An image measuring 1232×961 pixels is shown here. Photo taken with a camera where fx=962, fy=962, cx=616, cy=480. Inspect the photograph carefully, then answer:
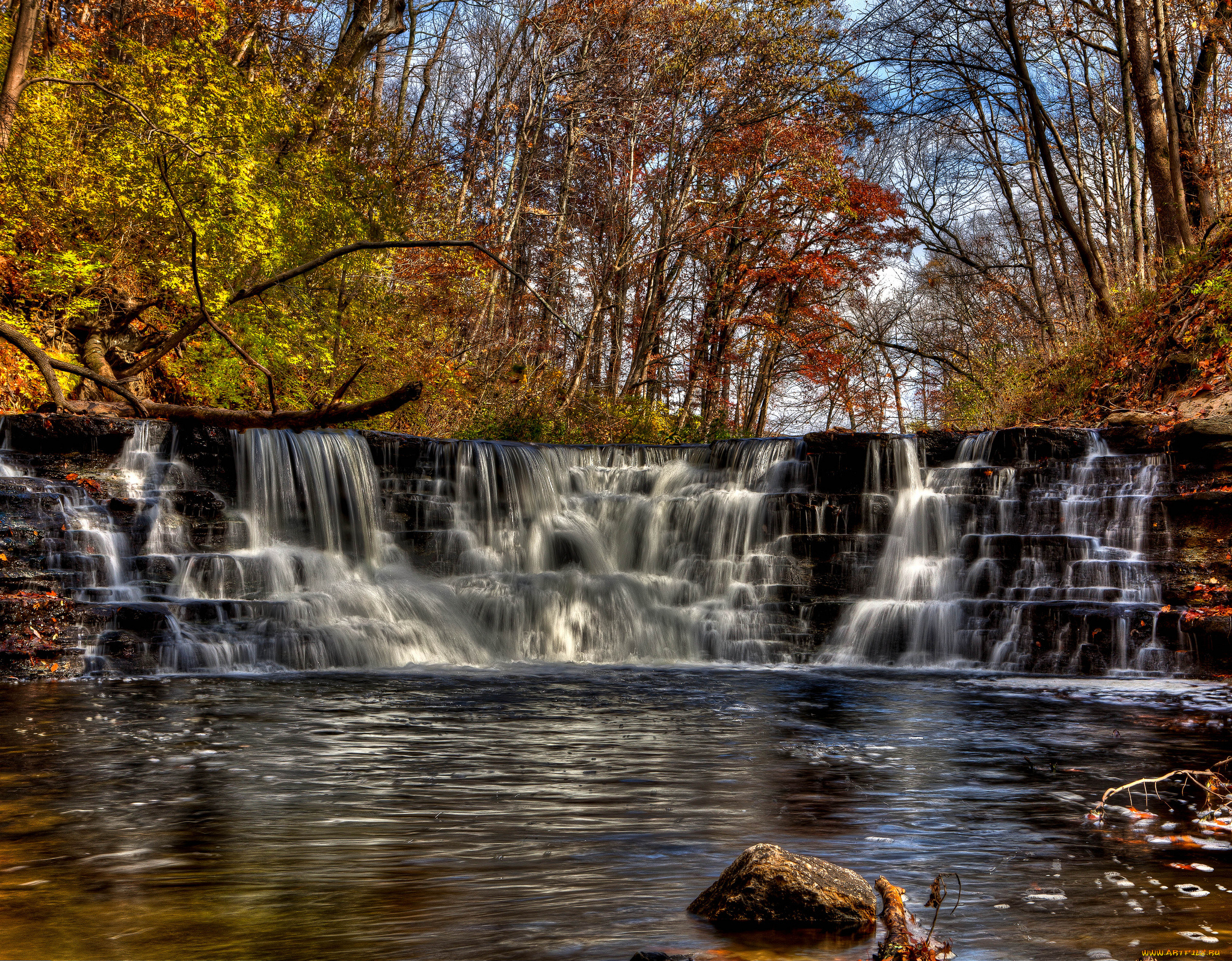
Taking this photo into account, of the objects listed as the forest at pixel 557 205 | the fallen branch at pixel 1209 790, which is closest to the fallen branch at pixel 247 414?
the forest at pixel 557 205

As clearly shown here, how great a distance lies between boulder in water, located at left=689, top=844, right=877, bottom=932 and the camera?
2.88m

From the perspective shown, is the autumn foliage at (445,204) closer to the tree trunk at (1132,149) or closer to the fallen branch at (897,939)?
the tree trunk at (1132,149)

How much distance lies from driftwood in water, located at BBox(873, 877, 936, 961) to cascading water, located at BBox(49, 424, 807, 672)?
9.13 m

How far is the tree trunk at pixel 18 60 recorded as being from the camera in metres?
13.3

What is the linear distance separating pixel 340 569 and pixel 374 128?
11.1 meters

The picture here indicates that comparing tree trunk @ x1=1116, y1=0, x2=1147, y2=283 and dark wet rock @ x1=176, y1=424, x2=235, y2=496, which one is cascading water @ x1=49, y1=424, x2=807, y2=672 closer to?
dark wet rock @ x1=176, y1=424, x2=235, y2=496

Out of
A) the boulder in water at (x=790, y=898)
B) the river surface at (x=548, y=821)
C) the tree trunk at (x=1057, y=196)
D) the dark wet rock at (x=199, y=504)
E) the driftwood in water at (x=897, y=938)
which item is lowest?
the river surface at (x=548, y=821)

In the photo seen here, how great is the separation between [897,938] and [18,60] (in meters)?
15.9

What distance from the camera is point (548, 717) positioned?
7.63 metres

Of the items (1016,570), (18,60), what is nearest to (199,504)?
(18,60)

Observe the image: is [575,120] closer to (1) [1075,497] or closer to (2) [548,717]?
(1) [1075,497]

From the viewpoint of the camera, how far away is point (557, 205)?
29.2m

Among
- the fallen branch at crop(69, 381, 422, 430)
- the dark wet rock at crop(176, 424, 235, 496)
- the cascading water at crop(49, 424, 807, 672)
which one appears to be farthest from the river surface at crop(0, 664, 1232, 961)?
the fallen branch at crop(69, 381, 422, 430)

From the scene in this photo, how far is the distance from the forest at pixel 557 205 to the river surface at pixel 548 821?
5527mm
